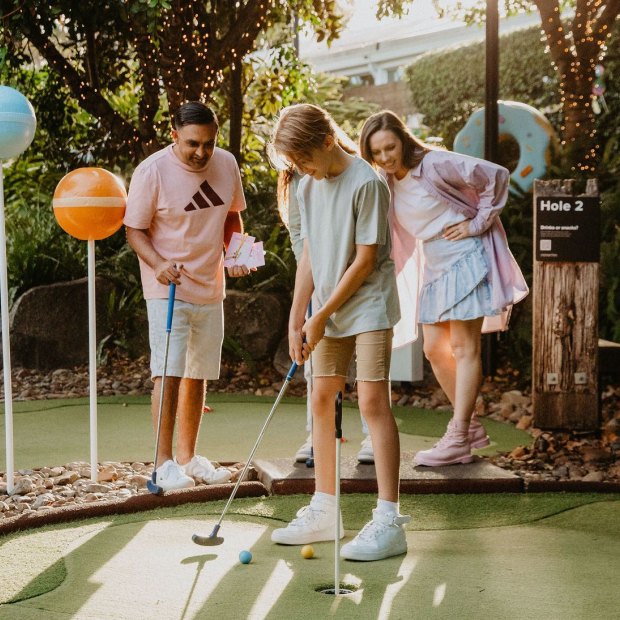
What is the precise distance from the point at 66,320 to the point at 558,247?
4.24 meters

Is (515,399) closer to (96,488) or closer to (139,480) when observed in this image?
(139,480)

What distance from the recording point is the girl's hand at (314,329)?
134 inches

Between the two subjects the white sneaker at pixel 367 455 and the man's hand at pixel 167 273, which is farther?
the white sneaker at pixel 367 455

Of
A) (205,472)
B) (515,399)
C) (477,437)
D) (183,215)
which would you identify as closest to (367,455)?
(477,437)

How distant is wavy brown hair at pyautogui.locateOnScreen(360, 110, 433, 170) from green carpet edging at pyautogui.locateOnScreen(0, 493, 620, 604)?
1440 millimetres

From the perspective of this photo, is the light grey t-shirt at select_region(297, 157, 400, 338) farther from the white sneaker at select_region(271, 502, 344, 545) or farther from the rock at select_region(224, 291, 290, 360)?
the rock at select_region(224, 291, 290, 360)

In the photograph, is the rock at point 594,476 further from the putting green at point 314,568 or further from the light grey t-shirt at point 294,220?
the light grey t-shirt at point 294,220

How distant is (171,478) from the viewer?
4113 millimetres

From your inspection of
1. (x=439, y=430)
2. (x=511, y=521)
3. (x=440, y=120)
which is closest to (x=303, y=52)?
(x=440, y=120)

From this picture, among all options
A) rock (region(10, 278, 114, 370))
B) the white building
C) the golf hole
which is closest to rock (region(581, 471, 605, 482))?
the golf hole

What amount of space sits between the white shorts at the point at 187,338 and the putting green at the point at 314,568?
617 mm

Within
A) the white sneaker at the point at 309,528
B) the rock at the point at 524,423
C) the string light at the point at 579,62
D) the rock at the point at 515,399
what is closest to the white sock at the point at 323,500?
the white sneaker at the point at 309,528

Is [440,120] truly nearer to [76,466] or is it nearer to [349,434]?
[349,434]

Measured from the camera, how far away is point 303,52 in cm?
2698
